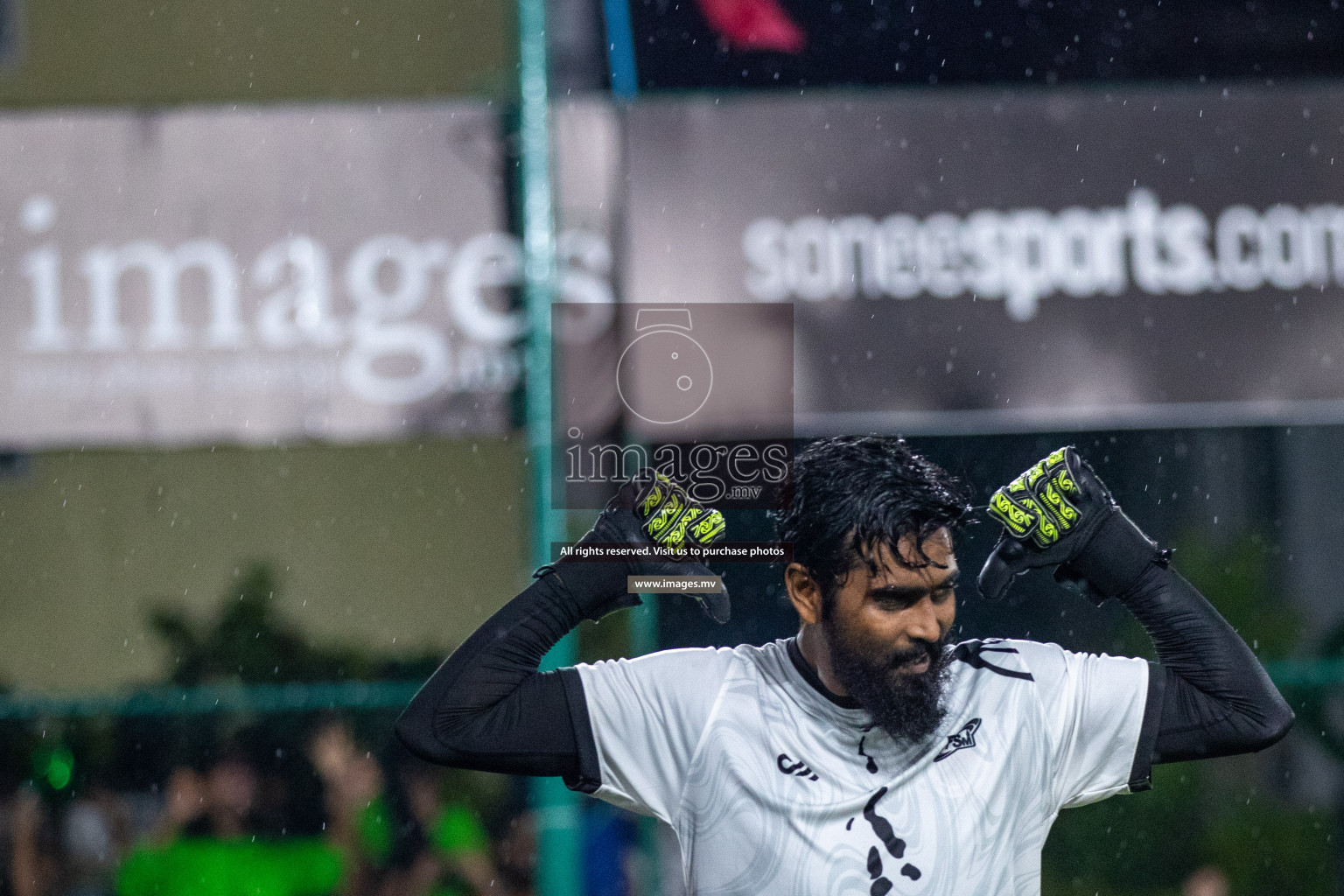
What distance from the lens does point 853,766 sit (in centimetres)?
215

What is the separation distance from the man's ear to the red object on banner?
3.18 meters

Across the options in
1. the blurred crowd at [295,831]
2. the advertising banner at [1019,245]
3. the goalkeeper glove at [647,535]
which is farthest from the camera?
the advertising banner at [1019,245]

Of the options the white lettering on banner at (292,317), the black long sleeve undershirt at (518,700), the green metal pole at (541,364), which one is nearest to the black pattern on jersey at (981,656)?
the black long sleeve undershirt at (518,700)

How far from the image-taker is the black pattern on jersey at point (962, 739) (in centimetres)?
216

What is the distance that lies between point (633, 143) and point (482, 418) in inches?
42.3

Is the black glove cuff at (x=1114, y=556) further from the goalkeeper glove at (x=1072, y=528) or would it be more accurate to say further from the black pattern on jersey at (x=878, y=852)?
the black pattern on jersey at (x=878, y=852)

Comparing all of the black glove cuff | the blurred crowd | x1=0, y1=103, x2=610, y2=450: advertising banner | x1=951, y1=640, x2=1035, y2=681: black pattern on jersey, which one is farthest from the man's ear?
x1=0, y1=103, x2=610, y2=450: advertising banner

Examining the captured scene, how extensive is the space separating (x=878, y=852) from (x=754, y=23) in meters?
3.63

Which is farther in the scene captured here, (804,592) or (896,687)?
(804,592)

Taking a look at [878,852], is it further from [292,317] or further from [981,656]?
[292,317]

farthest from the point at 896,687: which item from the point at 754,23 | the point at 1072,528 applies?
the point at 754,23

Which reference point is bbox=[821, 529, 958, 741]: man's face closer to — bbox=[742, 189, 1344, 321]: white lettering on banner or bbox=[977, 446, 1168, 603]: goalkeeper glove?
bbox=[977, 446, 1168, 603]: goalkeeper glove

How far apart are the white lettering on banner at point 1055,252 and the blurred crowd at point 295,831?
6.56ft

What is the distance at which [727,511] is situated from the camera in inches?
110
